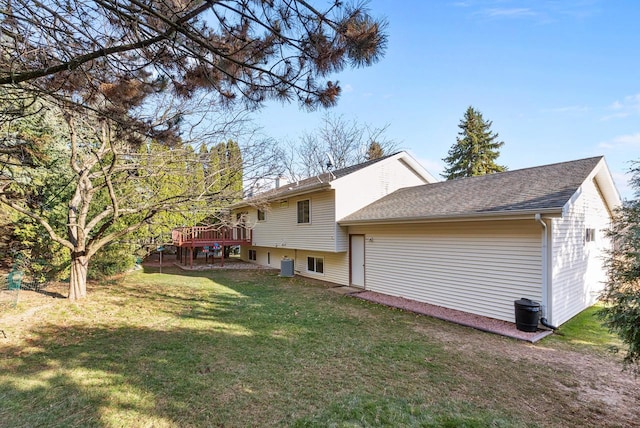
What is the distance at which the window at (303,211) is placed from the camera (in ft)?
43.7

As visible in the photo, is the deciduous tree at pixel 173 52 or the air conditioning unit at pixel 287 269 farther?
the air conditioning unit at pixel 287 269

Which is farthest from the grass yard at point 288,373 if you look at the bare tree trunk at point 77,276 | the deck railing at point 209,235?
the deck railing at point 209,235

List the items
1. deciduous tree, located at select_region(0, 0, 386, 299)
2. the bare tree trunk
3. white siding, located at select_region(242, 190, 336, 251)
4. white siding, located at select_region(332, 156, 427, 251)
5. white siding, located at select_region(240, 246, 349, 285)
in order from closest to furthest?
deciduous tree, located at select_region(0, 0, 386, 299) → the bare tree trunk → white siding, located at select_region(332, 156, 427, 251) → white siding, located at select_region(242, 190, 336, 251) → white siding, located at select_region(240, 246, 349, 285)

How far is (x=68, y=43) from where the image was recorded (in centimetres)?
372

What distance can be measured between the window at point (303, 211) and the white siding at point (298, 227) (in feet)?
0.63

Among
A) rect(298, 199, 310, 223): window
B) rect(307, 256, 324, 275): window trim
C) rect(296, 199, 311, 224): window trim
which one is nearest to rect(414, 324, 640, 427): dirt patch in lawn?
rect(307, 256, 324, 275): window trim

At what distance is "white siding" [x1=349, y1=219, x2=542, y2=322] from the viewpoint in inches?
272

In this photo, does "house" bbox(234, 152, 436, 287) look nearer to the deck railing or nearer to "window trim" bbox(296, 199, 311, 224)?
"window trim" bbox(296, 199, 311, 224)

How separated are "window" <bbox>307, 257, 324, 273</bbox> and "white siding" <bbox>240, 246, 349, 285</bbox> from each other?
149 mm

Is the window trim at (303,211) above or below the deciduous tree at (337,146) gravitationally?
below

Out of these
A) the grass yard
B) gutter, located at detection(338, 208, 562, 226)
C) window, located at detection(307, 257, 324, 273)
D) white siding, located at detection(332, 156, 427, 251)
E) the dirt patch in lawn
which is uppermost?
white siding, located at detection(332, 156, 427, 251)

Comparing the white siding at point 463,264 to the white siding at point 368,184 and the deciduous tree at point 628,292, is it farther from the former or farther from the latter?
the deciduous tree at point 628,292

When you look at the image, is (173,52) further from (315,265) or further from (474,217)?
(315,265)

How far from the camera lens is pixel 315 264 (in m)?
14.1
